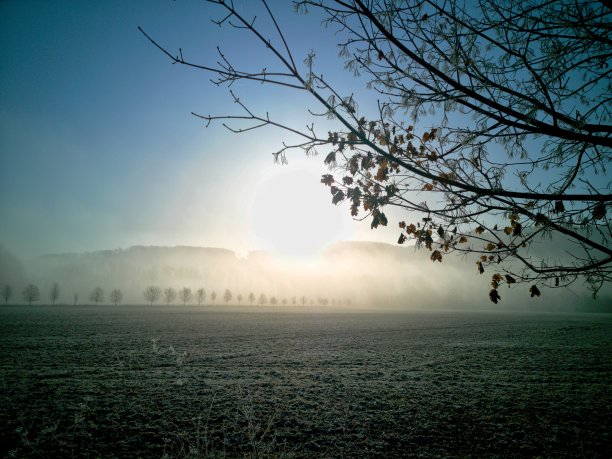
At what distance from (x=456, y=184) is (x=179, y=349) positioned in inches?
888

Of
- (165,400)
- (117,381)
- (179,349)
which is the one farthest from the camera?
(179,349)

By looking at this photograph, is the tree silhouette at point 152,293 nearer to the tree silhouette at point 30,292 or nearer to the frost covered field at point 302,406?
the tree silhouette at point 30,292

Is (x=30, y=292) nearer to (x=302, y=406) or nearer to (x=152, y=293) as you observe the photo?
(x=152, y=293)

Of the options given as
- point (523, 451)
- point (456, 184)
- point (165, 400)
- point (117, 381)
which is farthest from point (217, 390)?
point (456, 184)

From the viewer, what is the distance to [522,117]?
255cm

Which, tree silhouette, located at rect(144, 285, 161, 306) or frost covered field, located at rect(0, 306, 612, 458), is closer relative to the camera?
frost covered field, located at rect(0, 306, 612, 458)

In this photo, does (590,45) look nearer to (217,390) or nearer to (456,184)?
(456,184)

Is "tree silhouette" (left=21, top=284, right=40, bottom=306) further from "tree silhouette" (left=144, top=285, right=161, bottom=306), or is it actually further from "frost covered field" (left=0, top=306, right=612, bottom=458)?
"frost covered field" (left=0, top=306, right=612, bottom=458)

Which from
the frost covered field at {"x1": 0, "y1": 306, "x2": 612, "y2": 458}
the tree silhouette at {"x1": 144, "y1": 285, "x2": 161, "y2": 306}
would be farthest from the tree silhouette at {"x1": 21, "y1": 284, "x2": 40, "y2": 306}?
the frost covered field at {"x1": 0, "y1": 306, "x2": 612, "y2": 458}

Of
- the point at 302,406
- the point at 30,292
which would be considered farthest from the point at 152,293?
the point at 302,406

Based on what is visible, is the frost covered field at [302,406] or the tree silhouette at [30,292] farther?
the tree silhouette at [30,292]

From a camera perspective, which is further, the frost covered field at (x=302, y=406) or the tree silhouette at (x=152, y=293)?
the tree silhouette at (x=152, y=293)

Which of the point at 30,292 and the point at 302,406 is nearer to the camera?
the point at 302,406

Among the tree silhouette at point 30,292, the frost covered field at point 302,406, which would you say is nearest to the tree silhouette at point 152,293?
the tree silhouette at point 30,292
